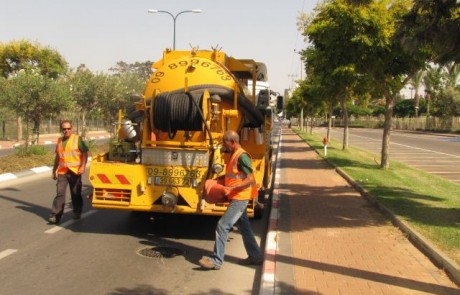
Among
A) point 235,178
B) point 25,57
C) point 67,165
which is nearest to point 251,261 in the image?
point 235,178

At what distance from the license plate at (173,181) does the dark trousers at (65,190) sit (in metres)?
1.91

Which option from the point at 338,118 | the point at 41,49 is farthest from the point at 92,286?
the point at 338,118

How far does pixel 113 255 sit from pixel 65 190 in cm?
225

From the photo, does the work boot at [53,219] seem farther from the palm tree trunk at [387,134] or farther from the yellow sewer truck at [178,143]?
the palm tree trunk at [387,134]

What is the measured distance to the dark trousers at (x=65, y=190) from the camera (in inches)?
335

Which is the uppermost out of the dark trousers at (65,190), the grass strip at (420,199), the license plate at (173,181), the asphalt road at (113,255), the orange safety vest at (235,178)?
the orange safety vest at (235,178)

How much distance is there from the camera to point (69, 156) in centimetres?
868

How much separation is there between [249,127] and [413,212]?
3.22 metres

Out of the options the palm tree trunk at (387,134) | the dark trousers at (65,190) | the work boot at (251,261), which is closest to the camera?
the work boot at (251,261)

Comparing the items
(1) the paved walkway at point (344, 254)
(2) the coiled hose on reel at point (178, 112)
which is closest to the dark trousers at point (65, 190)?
(2) the coiled hose on reel at point (178, 112)

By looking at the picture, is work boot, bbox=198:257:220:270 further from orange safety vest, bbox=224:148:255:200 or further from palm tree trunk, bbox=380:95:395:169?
palm tree trunk, bbox=380:95:395:169

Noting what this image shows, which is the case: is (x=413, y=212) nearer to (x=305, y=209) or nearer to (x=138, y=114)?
(x=305, y=209)

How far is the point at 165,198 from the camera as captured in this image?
290 inches

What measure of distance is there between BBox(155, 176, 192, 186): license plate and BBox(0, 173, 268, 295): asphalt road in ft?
2.85
